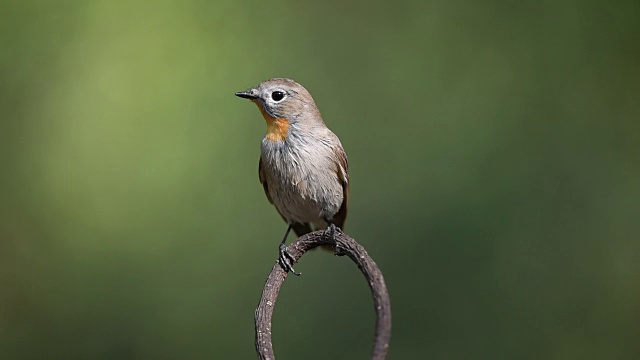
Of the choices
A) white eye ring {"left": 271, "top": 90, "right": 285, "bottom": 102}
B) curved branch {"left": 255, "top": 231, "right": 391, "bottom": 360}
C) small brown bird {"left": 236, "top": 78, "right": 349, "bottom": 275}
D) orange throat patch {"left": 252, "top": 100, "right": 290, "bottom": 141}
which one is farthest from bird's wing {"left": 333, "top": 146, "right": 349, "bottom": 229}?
curved branch {"left": 255, "top": 231, "right": 391, "bottom": 360}

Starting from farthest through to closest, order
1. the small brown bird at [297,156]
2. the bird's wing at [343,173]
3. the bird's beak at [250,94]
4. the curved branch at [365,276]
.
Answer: the bird's wing at [343,173]
the small brown bird at [297,156]
the bird's beak at [250,94]
the curved branch at [365,276]

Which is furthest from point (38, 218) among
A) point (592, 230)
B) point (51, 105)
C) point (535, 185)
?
point (592, 230)

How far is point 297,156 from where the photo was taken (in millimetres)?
3184

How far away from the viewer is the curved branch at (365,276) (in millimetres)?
1583

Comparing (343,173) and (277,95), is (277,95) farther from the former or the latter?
(343,173)

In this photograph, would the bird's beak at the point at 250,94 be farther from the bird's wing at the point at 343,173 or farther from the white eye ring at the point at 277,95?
the bird's wing at the point at 343,173

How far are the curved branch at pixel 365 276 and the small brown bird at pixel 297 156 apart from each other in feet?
3.39

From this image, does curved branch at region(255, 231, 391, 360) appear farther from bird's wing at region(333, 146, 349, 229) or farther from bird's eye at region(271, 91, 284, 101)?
bird's wing at region(333, 146, 349, 229)

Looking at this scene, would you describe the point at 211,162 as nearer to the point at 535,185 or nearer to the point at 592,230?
the point at 535,185

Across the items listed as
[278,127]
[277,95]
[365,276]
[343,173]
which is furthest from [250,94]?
[365,276]

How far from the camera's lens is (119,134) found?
15.9 feet

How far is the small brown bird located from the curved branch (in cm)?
103

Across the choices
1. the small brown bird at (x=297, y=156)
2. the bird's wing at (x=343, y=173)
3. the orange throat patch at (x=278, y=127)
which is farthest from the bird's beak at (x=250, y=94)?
the bird's wing at (x=343, y=173)

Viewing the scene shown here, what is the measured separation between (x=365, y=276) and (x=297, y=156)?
4.78 feet
